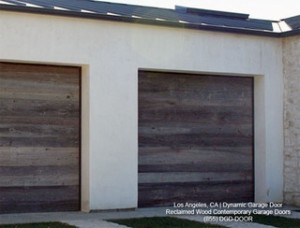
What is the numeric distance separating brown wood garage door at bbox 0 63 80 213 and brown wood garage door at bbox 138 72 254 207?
4.54 ft

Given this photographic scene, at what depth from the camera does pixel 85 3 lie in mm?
12141

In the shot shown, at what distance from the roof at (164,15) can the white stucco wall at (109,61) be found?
176mm

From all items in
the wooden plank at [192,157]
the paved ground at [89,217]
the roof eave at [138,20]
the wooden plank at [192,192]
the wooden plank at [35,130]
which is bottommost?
the paved ground at [89,217]

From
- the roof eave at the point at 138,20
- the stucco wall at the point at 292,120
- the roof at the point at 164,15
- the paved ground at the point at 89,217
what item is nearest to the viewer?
the paved ground at the point at 89,217

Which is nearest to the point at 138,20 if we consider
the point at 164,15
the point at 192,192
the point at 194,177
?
the point at 164,15

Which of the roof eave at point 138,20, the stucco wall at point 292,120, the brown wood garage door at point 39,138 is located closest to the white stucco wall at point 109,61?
the roof eave at point 138,20

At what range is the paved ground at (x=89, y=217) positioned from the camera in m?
9.41

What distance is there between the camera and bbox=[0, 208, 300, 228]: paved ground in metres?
9.41

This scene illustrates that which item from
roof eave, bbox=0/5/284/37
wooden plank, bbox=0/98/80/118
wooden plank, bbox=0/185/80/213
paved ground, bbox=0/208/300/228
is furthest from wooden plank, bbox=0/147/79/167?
roof eave, bbox=0/5/284/37

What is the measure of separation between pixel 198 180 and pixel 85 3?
13.7ft

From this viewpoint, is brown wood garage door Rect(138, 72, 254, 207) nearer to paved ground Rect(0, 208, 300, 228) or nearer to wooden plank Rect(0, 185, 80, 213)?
paved ground Rect(0, 208, 300, 228)

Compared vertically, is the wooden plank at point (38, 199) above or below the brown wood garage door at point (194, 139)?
below

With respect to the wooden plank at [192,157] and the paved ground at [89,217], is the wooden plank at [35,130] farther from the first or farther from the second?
the wooden plank at [192,157]

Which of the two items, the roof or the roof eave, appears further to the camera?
the roof
